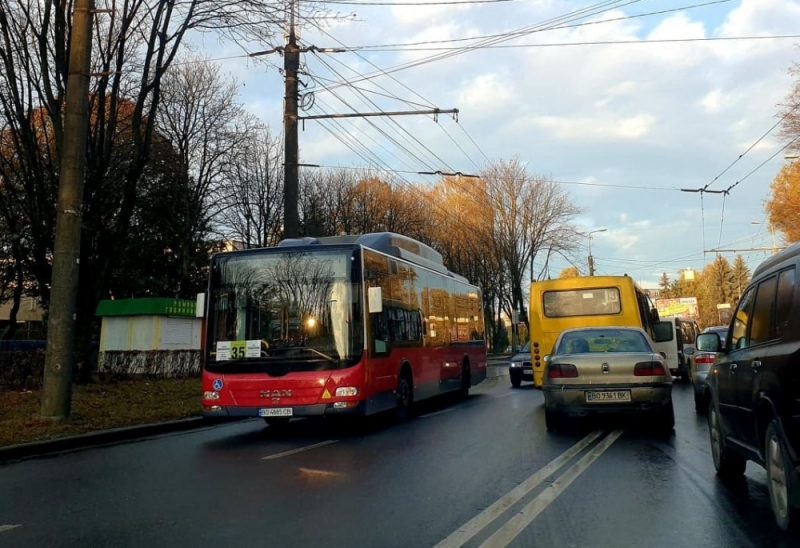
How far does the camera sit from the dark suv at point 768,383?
4555 millimetres

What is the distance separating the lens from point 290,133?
693 inches

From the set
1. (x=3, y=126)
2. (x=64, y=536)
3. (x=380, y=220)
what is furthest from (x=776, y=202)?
(x=64, y=536)

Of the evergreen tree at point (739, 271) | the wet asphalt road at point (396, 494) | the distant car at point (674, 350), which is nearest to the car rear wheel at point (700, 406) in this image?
the distant car at point (674, 350)

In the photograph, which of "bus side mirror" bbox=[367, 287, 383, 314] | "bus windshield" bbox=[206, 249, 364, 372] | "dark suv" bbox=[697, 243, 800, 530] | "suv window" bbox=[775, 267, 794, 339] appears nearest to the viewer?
"dark suv" bbox=[697, 243, 800, 530]

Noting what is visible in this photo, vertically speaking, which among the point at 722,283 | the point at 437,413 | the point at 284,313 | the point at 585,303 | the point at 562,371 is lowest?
the point at 437,413

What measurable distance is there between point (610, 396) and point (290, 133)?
35.3ft


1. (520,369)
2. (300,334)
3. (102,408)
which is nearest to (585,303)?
(520,369)

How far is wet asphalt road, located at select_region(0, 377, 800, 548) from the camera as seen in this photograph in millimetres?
5215

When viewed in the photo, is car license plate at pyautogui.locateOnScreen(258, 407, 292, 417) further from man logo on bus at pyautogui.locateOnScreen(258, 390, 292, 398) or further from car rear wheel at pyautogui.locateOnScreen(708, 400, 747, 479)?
car rear wheel at pyautogui.locateOnScreen(708, 400, 747, 479)

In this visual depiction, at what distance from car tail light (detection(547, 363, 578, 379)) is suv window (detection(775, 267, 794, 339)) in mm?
5178

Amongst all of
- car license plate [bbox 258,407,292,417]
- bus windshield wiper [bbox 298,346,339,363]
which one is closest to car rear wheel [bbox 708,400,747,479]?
bus windshield wiper [bbox 298,346,339,363]

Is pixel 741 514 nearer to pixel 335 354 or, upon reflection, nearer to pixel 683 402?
pixel 335 354

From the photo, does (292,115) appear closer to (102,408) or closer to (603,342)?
(102,408)

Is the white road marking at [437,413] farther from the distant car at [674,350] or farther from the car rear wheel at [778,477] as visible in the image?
the car rear wheel at [778,477]
